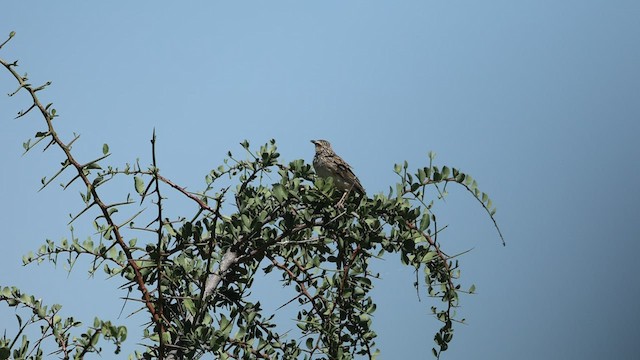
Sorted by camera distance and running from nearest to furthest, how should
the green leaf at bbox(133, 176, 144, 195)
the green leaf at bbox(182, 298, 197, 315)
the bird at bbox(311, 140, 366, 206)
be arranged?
1. the green leaf at bbox(182, 298, 197, 315)
2. the green leaf at bbox(133, 176, 144, 195)
3. the bird at bbox(311, 140, 366, 206)

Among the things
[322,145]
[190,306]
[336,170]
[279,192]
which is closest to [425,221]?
[279,192]

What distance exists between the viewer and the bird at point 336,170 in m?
2.68

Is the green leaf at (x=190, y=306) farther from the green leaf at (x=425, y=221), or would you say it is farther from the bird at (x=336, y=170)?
the bird at (x=336, y=170)

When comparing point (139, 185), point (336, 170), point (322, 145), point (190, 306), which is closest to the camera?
point (190, 306)

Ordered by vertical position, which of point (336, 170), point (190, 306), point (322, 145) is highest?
point (322, 145)

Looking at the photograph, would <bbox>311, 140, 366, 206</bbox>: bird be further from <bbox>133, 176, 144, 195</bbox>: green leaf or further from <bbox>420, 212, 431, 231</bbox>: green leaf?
<bbox>133, 176, 144, 195</bbox>: green leaf

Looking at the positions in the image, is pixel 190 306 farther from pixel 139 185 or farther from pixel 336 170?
pixel 336 170

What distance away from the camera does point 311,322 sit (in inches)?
81.3

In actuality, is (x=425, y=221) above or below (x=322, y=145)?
below

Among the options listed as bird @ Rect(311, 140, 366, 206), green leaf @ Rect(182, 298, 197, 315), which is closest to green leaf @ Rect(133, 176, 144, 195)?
green leaf @ Rect(182, 298, 197, 315)

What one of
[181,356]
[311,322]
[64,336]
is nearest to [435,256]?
[311,322]

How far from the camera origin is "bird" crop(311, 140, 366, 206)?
268 centimetres

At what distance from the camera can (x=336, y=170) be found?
285cm

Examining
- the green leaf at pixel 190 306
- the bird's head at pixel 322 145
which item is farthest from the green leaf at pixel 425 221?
the bird's head at pixel 322 145
